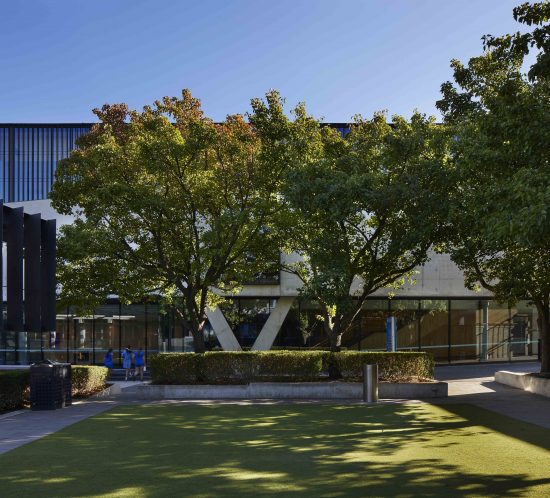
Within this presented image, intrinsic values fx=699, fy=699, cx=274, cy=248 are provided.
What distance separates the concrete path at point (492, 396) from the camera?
16.6 metres

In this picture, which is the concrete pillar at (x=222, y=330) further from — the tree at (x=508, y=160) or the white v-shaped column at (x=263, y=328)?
the tree at (x=508, y=160)

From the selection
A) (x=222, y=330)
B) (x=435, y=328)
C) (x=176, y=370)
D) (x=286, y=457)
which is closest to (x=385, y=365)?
(x=176, y=370)

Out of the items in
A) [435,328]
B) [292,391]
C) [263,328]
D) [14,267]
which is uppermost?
[14,267]

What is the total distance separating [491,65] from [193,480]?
44.1 feet

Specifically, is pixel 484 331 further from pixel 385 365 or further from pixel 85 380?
pixel 85 380

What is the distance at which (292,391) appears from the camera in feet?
66.4

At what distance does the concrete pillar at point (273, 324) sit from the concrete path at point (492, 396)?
7816 millimetres

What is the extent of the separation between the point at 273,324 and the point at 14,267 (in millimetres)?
19581

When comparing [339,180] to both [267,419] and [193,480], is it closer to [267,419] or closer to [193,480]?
[267,419]

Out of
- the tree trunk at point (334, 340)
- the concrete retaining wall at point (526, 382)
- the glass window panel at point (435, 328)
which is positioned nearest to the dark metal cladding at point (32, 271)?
the tree trunk at point (334, 340)

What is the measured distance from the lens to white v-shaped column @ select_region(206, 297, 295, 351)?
34312mm

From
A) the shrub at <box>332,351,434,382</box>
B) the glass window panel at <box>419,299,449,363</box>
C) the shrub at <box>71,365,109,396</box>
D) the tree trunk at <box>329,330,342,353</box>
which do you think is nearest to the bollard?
the shrub at <box>332,351,434,382</box>

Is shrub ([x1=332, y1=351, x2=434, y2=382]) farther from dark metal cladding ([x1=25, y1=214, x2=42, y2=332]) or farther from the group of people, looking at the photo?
the group of people

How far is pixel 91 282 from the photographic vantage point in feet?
72.4
